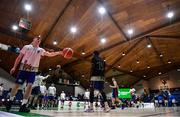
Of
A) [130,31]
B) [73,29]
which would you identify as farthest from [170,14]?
[73,29]

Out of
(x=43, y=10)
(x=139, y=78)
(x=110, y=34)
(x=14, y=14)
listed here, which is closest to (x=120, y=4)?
(x=110, y=34)

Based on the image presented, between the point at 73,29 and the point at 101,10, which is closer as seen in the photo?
the point at 101,10

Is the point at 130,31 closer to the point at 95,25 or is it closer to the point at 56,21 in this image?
the point at 95,25

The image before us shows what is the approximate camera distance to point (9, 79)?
49.8 ft

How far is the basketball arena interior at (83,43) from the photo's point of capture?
3629 millimetres

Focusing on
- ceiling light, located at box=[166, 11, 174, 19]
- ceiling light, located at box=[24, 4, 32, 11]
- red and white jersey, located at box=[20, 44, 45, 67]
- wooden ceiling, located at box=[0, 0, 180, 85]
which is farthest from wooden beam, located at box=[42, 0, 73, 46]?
ceiling light, located at box=[166, 11, 174, 19]

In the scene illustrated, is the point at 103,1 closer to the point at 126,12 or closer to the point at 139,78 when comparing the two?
the point at 126,12

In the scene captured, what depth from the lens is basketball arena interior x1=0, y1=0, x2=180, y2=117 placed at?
363 cm

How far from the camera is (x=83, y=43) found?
1149 cm

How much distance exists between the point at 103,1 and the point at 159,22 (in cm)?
403

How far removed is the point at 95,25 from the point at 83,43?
240cm

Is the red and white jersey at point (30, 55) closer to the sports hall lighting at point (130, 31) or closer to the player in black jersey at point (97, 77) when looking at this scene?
the player in black jersey at point (97, 77)

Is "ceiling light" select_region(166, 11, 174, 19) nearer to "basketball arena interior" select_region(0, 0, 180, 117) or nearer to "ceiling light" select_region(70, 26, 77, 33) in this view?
"basketball arena interior" select_region(0, 0, 180, 117)

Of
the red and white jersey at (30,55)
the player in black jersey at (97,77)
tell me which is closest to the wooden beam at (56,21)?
the player in black jersey at (97,77)
